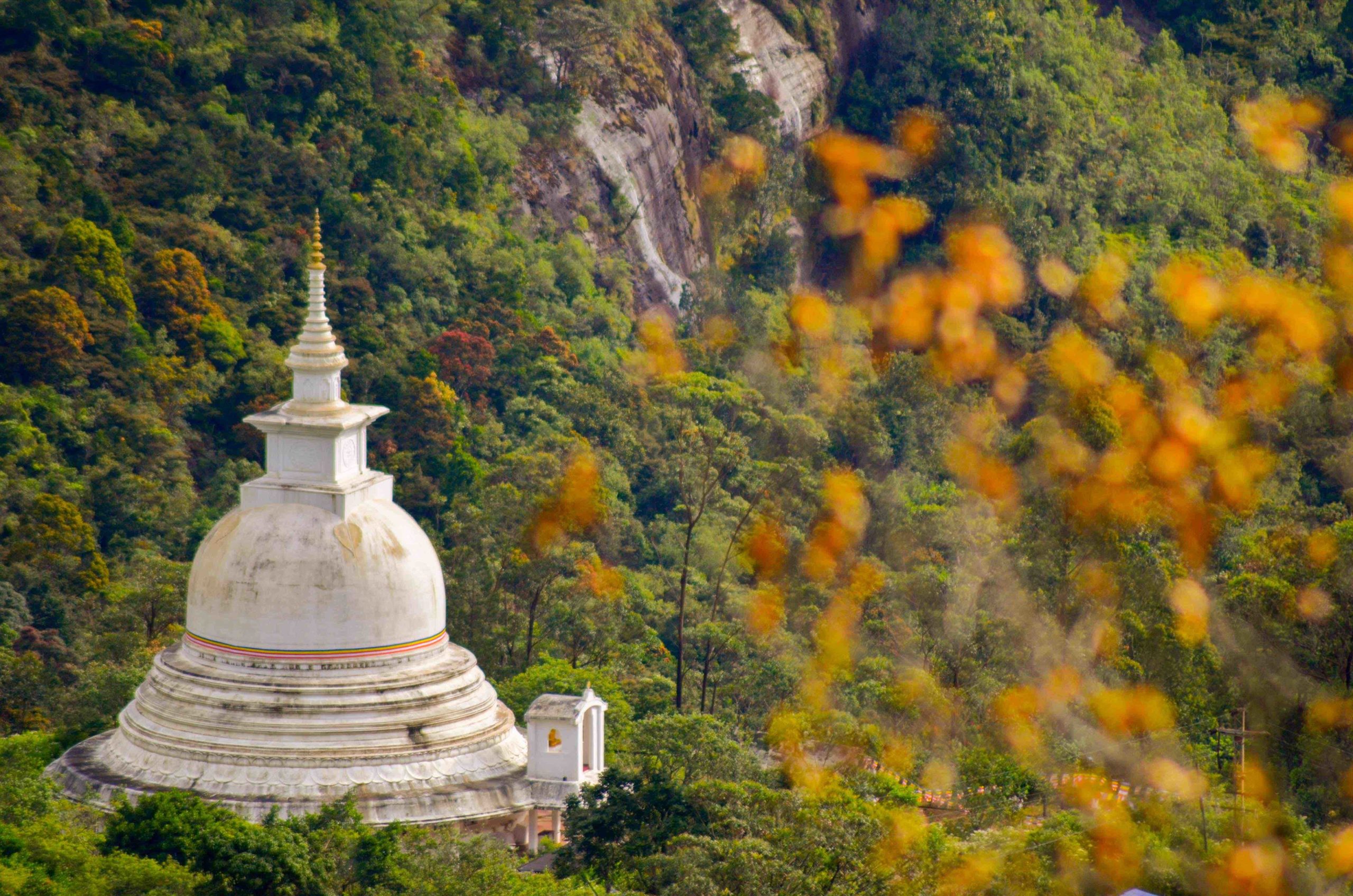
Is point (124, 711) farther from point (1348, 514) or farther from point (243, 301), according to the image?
point (1348, 514)

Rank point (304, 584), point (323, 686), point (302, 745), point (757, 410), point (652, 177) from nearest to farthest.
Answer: point (302, 745), point (323, 686), point (304, 584), point (757, 410), point (652, 177)

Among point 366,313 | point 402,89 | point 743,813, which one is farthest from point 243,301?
point 743,813

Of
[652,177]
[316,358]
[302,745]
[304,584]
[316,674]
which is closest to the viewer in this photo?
[302,745]

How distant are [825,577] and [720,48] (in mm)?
30697

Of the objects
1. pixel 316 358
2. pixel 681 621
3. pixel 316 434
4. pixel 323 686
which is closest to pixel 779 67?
pixel 681 621

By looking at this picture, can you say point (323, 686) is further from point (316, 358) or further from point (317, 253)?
point (317, 253)

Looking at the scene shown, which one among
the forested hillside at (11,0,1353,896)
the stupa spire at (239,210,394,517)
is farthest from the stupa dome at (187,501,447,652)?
the forested hillside at (11,0,1353,896)

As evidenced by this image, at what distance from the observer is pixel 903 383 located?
7356 cm

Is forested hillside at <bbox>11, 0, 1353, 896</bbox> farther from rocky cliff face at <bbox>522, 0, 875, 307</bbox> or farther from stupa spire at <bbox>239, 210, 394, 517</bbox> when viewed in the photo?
stupa spire at <bbox>239, 210, 394, 517</bbox>

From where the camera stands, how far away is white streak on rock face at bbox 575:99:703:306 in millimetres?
81312

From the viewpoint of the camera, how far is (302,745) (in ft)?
123

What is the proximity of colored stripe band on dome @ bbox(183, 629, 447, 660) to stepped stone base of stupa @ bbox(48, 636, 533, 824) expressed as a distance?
0.09 metres

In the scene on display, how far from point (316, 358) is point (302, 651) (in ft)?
15.9

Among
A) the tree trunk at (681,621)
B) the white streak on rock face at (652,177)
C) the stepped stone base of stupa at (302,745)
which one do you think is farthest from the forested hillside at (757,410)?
the stepped stone base of stupa at (302,745)
